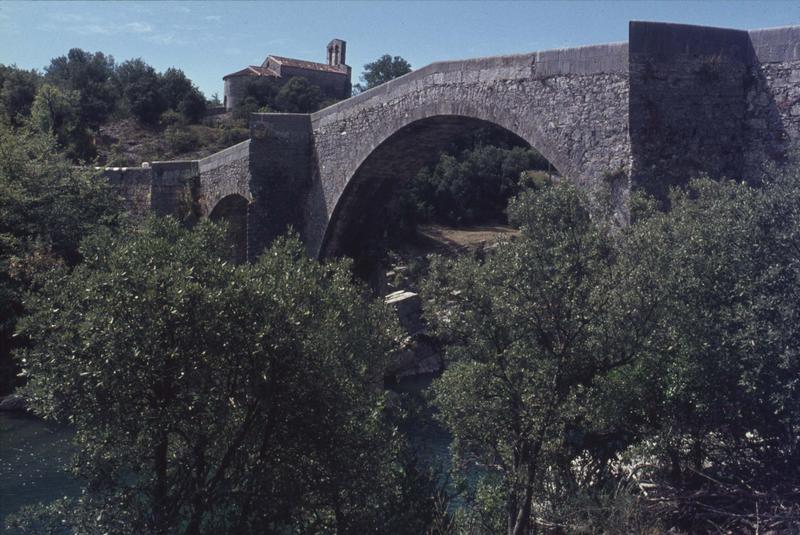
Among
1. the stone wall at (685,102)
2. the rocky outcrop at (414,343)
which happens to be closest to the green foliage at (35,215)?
the rocky outcrop at (414,343)

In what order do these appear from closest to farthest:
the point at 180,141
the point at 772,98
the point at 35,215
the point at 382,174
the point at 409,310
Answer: the point at 772,98
the point at 382,174
the point at 35,215
the point at 409,310
the point at 180,141

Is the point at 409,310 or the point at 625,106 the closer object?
the point at 625,106

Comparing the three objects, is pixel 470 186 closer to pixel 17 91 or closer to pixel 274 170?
pixel 274 170

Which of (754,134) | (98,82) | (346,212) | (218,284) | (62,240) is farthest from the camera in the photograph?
(98,82)

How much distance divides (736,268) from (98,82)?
37.3 metres

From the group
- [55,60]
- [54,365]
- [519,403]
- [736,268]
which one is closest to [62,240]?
[54,365]

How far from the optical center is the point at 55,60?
1917 inches

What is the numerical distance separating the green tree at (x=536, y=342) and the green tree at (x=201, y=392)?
90cm

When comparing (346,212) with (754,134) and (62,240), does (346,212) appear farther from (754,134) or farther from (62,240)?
(754,134)

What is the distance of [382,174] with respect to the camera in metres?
14.4

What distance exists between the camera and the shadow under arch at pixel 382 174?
12.3m

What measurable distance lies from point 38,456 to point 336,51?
118ft

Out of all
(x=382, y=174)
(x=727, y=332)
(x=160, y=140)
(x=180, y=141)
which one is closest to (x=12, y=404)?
(x=382, y=174)

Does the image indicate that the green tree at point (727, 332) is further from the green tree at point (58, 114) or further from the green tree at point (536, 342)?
the green tree at point (58, 114)
